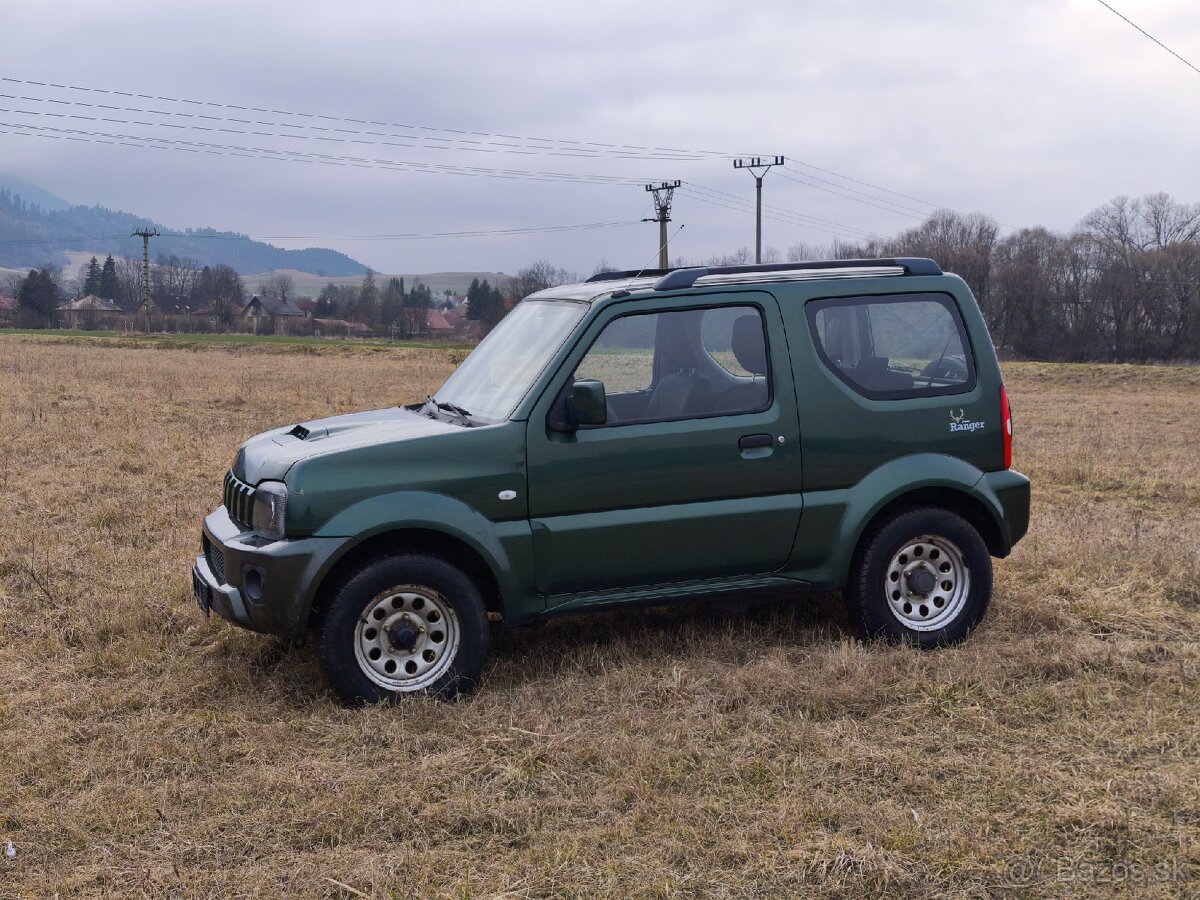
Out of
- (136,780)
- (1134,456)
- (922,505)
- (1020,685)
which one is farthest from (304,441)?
(1134,456)

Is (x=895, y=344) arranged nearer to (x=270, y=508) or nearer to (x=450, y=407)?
(x=450, y=407)

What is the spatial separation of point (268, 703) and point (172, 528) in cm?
388

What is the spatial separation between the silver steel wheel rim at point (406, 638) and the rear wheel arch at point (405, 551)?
0.19 m

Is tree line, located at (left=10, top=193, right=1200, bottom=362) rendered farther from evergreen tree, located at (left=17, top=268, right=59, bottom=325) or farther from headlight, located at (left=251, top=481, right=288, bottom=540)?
headlight, located at (left=251, top=481, right=288, bottom=540)

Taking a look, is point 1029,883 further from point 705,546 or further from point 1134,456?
point 1134,456

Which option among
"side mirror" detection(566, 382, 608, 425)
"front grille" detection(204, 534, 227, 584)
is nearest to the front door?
"side mirror" detection(566, 382, 608, 425)

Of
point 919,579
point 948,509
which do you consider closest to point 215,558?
point 919,579

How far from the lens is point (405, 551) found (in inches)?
204

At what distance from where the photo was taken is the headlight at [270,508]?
4977mm

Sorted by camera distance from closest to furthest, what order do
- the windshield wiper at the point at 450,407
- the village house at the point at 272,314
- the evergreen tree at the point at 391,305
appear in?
1. the windshield wiper at the point at 450,407
2. the evergreen tree at the point at 391,305
3. the village house at the point at 272,314

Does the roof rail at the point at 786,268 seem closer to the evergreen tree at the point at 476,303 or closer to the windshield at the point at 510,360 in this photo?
the windshield at the point at 510,360

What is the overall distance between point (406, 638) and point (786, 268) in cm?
270

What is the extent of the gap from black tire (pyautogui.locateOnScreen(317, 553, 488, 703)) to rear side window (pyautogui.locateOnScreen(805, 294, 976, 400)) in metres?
2.21

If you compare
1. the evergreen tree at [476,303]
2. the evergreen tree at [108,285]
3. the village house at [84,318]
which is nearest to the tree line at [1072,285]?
the evergreen tree at [476,303]
